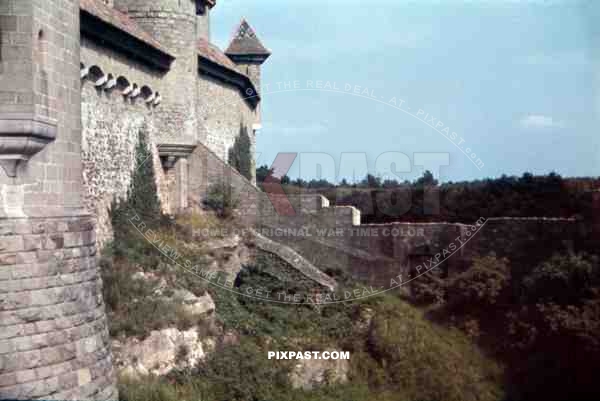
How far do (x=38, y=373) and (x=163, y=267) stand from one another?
713cm

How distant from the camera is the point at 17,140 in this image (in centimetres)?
760

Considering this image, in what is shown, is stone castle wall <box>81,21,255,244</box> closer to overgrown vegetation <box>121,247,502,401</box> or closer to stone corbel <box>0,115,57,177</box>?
overgrown vegetation <box>121,247,502,401</box>

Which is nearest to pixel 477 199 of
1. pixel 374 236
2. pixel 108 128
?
pixel 374 236

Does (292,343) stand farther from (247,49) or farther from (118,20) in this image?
(247,49)

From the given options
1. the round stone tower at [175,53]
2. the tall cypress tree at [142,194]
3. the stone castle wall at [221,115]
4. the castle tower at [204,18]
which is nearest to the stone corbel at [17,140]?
the tall cypress tree at [142,194]

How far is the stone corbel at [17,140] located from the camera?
7539mm

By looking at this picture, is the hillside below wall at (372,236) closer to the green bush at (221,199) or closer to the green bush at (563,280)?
the green bush at (221,199)

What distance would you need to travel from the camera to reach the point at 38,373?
306 inches

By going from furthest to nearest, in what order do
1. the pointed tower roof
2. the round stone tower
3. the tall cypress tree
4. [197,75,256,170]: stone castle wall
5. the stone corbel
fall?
the pointed tower roof, [197,75,256,170]: stone castle wall, the round stone tower, the tall cypress tree, the stone corbel

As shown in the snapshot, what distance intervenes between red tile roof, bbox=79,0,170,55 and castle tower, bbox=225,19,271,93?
38.8 ft

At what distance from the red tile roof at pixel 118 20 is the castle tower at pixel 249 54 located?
11.8 meters

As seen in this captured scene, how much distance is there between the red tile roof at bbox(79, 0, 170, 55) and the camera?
13.9 meters

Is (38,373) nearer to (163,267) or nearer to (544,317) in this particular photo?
(163,267)
